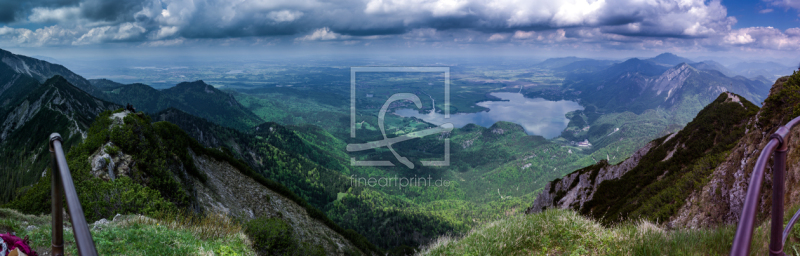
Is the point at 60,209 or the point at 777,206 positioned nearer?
the point at 777,206

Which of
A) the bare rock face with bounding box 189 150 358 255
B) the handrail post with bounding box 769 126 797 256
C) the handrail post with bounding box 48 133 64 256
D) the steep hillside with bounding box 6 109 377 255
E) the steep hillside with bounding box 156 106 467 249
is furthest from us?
the steep hillside with bounding box 156 106 467 249

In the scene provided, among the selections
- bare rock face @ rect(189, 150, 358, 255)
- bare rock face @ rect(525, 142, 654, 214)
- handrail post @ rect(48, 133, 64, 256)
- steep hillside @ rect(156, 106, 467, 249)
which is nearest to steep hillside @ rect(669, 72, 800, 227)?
handrail post @ rect(48, 133, 64, 256)

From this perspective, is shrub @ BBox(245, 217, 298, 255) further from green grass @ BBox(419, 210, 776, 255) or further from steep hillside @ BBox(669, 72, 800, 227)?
steep hillside @ BBox(669, 72, 800, 227)

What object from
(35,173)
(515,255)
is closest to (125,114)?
(515,255)

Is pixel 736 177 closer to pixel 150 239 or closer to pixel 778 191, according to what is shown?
pixel 778 191

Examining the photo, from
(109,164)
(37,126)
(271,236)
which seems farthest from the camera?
(37,126)

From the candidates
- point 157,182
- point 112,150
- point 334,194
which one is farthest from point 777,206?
point 334,194

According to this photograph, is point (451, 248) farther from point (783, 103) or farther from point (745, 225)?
point (783, 103)
